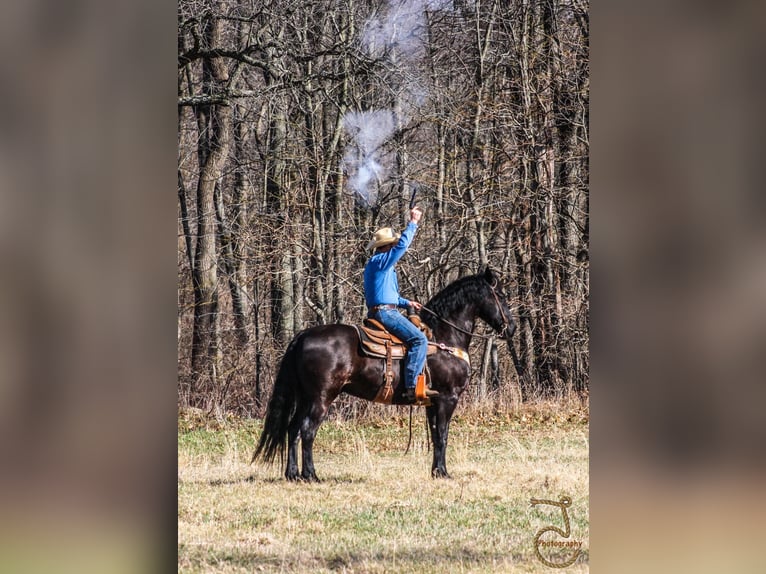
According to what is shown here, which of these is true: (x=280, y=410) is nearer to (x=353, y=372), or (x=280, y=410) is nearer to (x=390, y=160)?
(x=353, y=372)

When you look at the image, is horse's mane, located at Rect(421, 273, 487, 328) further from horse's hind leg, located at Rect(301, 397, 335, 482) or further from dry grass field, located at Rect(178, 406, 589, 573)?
horse's hind leg, located at Rect(301, 397, 335, 482)

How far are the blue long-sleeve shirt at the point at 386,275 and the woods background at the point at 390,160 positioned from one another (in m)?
0.33

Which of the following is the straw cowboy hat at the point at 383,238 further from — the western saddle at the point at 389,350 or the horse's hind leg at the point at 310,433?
the horse's hind leg at the point at 310,433

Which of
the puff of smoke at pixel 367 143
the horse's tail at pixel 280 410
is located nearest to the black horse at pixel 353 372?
the horse's tail at pixel 280 410

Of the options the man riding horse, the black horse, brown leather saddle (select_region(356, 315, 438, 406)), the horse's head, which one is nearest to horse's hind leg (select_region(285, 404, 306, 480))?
the black horse

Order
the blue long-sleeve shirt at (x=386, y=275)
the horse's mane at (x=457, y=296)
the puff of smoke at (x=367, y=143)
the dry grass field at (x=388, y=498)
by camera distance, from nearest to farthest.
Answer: the dry grass field at (x=388, y=498), the blue long-sleeve shirt at (x=386, y=275), the puff of smoke at (x=367, y=143), the horse's mane at (x=457, y=296)

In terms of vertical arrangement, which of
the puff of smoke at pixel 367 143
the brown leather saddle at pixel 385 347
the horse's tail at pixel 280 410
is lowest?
the horse's tail at pixel 280 410

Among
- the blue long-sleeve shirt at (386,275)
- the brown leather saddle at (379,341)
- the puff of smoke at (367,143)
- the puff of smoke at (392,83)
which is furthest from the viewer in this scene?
the brown leather saddle at (379,341)

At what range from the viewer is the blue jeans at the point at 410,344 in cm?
745

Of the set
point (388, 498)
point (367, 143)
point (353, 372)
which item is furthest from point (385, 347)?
point (367, 143)

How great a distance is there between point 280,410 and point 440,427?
1.38 metres
